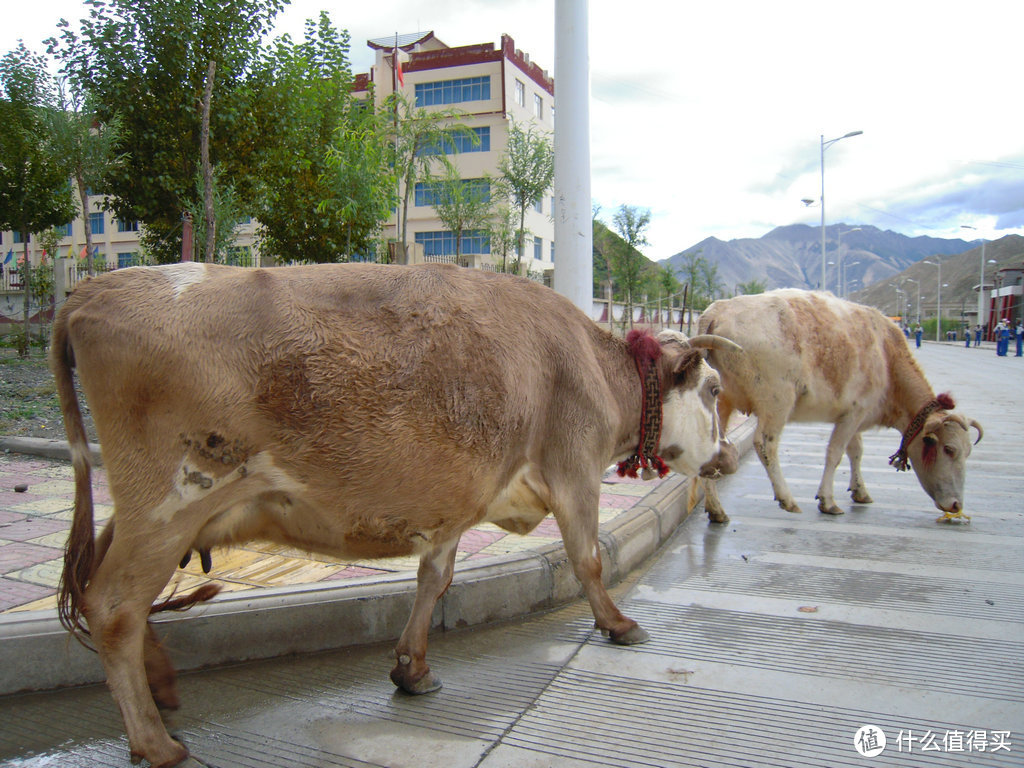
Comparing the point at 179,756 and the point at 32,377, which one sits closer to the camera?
the point at 179,756

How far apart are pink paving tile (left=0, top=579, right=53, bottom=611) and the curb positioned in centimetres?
28

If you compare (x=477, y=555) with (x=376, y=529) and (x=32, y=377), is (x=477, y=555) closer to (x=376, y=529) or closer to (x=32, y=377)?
(x=376, y=529)

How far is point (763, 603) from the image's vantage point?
4.11 meters

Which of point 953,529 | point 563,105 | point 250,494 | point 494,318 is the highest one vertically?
point 563,105

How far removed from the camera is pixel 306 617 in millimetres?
3389

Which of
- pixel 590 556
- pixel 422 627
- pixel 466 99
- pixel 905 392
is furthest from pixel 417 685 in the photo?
pixel 466 99

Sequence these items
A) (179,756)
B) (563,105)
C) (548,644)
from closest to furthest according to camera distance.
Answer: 1. (179,756)
2. (548,644)
3. (563,105)

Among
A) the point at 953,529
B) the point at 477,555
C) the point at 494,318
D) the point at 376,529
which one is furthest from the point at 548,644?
the point at 953,529

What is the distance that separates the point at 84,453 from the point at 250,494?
619mm

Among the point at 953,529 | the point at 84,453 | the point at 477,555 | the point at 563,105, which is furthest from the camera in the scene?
the point at 563,105

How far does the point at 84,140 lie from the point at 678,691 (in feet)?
37.7

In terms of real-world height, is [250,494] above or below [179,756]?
above

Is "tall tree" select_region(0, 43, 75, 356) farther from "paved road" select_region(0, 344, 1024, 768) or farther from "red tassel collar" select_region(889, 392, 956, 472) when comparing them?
"red tassel collar" select_region(889, 392, 956, 472)

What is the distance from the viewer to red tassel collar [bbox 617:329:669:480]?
12.1 feet
